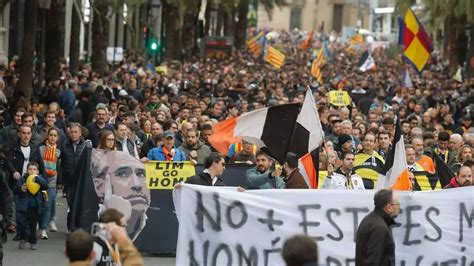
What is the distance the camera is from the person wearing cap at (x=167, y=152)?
16922 mm

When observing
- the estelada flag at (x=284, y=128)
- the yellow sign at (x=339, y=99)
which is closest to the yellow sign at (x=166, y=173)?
the estelada flag at (x=284, y=128)

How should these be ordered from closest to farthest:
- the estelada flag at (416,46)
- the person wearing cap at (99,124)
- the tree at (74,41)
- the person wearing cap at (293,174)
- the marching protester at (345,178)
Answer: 1. the person wearing cap at (293,174)
2. the marching protester at (345,178)
3. the person wearing cap at (99,124)
4. the estelada flag at (416,46)
5. the tree at (74,41)

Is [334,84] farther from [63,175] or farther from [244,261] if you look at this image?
[244,261]

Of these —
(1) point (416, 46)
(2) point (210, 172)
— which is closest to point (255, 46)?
(1) point (416, 46)

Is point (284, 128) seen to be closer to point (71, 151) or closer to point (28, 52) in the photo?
point (71, 151)

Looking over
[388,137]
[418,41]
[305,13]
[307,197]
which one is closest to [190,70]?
[418,41]

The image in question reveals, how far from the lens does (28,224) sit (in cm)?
1644

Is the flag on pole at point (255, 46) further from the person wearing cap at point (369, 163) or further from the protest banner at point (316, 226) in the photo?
the protest banner at point (316, 226)

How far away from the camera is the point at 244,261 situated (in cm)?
1273

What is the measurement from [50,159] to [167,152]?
1.35 metres

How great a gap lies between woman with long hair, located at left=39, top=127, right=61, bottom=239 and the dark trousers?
40cm

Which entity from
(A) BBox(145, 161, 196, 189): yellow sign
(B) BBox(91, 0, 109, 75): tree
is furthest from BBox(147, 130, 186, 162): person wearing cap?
(B) BBox(91, 0, 109, 75): tree

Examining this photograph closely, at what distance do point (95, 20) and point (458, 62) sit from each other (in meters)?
21.3

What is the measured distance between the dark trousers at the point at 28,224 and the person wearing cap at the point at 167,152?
148cm
